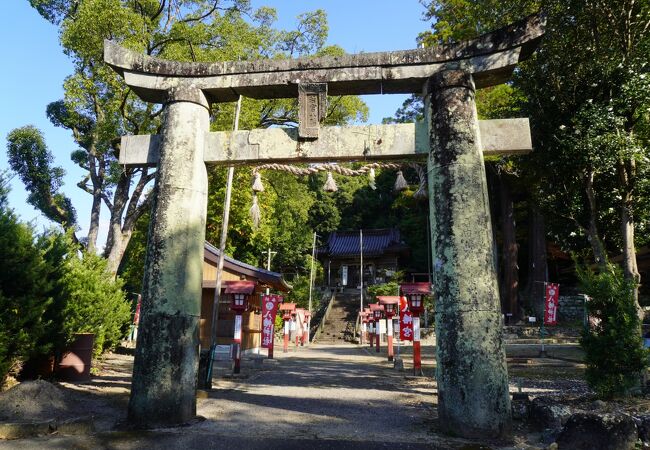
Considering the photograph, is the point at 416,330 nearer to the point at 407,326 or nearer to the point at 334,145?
the point at 407,326

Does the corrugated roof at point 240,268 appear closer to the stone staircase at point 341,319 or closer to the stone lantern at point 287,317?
the stone lantern at point 287,317

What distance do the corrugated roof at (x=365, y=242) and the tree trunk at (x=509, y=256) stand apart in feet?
42.4

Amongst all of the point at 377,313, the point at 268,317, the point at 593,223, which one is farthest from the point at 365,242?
the point at 593,223

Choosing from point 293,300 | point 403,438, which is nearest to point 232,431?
point 403,438

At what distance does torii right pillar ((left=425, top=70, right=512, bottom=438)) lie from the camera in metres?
5.36

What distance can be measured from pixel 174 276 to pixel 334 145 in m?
2.96

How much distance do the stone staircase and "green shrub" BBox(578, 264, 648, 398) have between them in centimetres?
2353

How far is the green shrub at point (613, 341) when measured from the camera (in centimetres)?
678

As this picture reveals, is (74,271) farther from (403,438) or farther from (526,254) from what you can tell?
(526,254)

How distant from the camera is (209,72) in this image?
699cm

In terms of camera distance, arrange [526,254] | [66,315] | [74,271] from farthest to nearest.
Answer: [526,254] < [74,271] < [66,315]

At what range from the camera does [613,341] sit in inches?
270

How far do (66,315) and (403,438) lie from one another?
784cm

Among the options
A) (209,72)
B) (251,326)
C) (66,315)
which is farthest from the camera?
(251,326)
